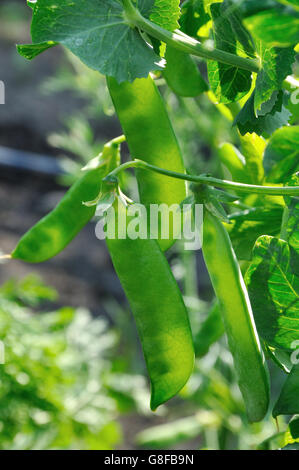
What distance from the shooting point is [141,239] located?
1.46 feet

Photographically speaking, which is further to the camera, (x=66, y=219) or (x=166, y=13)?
(x=66, y=219)

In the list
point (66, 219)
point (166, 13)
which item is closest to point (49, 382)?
point (66, 219)

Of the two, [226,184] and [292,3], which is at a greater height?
[292,3]

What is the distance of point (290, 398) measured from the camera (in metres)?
0.41

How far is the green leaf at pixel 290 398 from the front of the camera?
411 mm

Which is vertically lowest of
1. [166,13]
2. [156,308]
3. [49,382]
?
[49,382]

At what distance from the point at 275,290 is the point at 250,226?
110 mm

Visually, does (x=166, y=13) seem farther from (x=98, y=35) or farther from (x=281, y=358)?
(x=281, y=358)

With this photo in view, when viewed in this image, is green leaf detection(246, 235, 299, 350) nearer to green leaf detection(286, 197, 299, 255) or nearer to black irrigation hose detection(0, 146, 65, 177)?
green leaf detection(286, 197, 299, 255)

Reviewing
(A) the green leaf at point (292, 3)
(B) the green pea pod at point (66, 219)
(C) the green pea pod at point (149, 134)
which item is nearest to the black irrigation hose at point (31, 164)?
(B) the green pea pod at point (66, 219)

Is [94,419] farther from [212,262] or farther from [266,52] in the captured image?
[266,52]

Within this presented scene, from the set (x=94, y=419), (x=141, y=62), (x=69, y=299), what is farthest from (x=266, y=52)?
(x=69, y=299)
